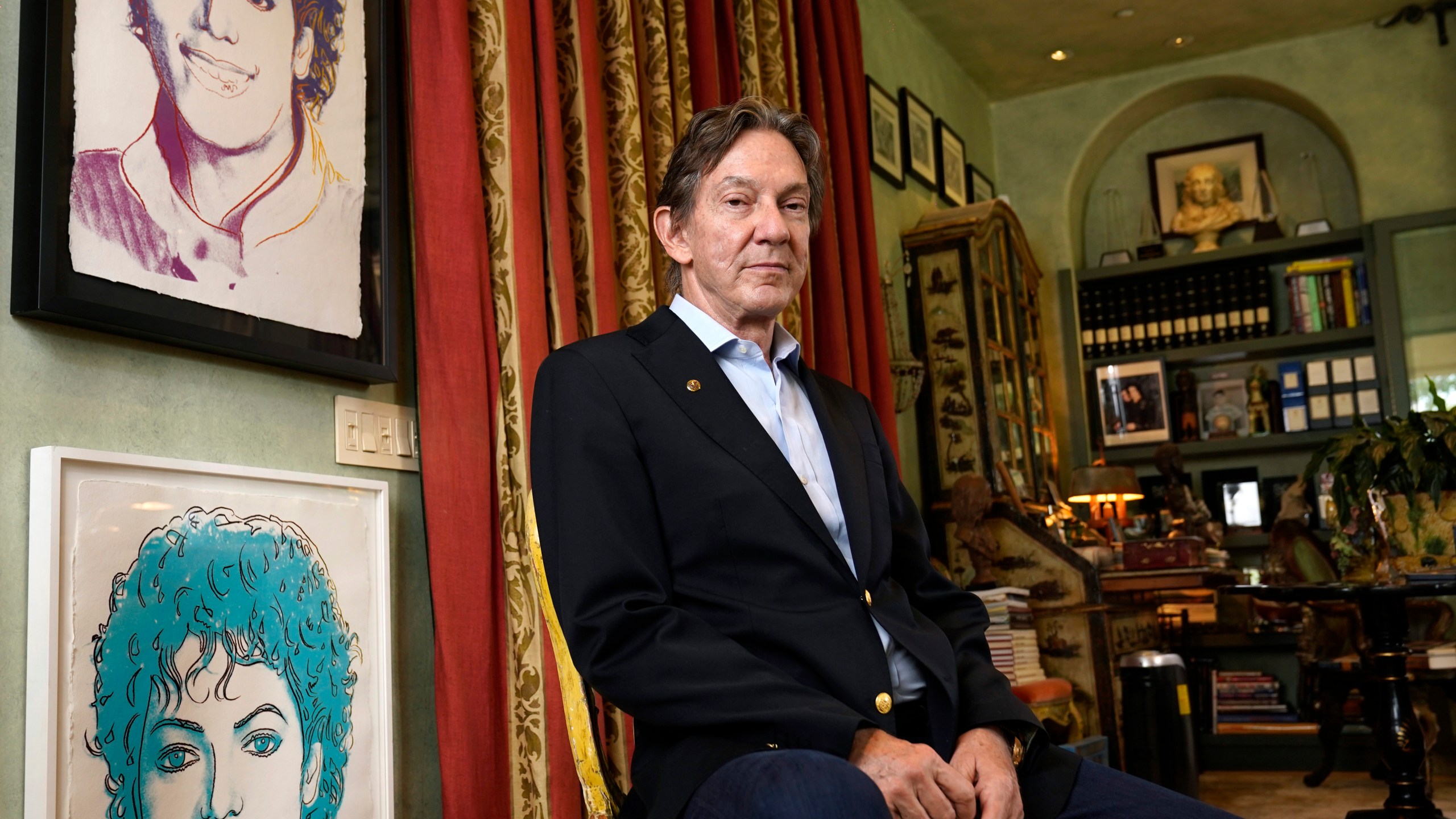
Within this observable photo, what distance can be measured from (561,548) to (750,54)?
2.35 meters

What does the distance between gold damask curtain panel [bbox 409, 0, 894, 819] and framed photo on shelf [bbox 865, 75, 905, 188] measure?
2.07 meters

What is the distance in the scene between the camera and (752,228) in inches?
65.9

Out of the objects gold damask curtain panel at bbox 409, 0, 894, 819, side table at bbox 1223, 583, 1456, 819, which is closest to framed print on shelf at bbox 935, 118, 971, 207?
side table at bbox 1223, 583, 1456, 819

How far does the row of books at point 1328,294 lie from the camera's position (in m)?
5.98

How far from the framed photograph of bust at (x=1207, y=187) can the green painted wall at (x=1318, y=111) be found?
0.32 metres

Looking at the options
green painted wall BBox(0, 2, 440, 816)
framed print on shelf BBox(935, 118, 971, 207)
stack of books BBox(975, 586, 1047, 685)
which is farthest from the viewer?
framed print on shelf BBox(935, 118, 971, 207)

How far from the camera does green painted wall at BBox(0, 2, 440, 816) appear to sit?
1.49 meters

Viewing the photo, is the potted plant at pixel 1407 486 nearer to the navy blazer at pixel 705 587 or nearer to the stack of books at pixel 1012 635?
the stack of books at pixel 1012 635

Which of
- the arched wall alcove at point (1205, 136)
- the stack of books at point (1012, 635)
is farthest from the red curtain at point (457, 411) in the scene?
the arched wall alcove at point (1205, 136)

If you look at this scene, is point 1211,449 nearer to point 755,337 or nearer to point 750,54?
point 750,54

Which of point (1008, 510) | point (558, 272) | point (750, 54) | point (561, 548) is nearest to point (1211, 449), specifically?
point (1008, 510)

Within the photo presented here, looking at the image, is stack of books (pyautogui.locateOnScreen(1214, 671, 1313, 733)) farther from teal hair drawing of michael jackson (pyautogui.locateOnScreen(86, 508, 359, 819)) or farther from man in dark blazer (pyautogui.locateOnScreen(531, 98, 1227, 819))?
teal hair drawing of michael jackson (pyautogui.locateOnScreen(86, 508, 359, 819))

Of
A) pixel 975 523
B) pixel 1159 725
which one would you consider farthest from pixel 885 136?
pixel 1159 725

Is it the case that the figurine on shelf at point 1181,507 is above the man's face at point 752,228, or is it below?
below
